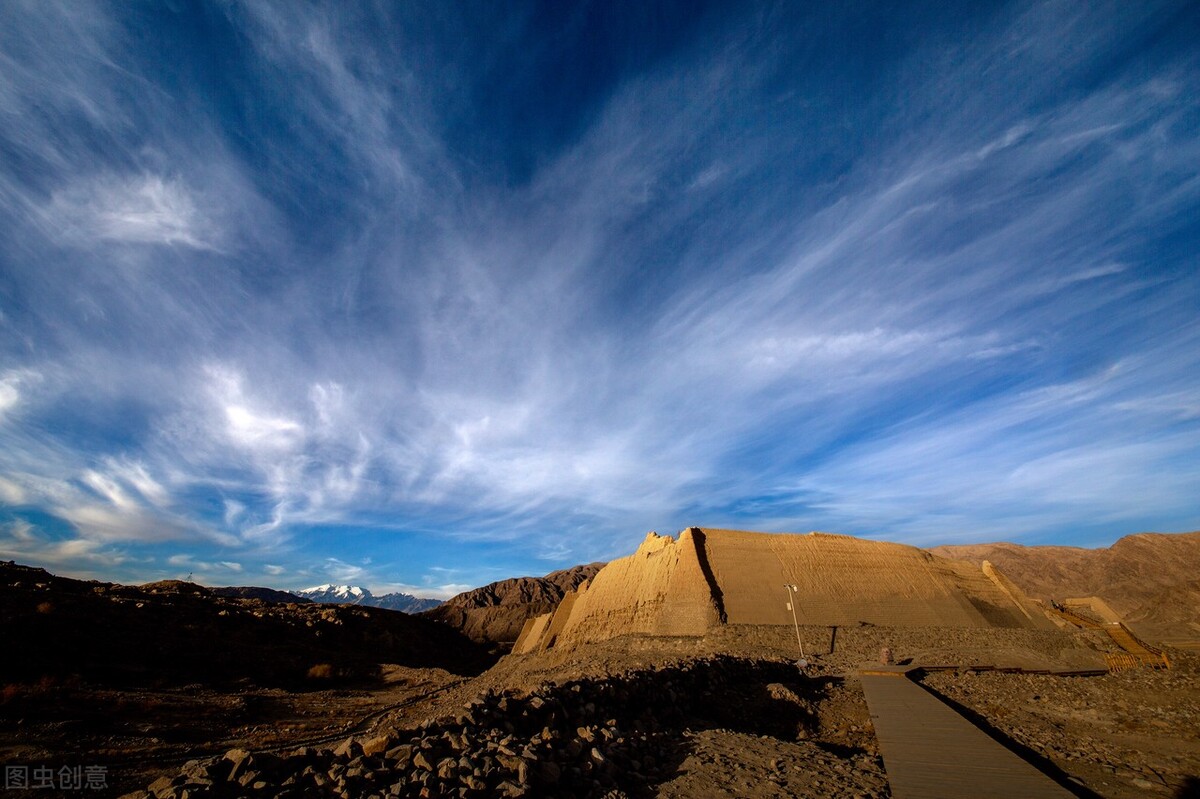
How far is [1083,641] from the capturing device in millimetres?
29359

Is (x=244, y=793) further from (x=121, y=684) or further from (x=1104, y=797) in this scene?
(x=121, y=684)

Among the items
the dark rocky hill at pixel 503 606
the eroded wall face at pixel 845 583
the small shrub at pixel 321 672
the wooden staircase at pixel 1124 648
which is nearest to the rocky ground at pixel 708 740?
the wooden staircase at pixel 1124 648

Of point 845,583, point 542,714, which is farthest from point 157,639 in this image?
point 845,583

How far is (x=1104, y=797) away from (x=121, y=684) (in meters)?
28.9

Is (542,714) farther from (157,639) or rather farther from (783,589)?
(783,589)

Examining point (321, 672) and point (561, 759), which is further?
point (321, 672)

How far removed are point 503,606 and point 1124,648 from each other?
92.0 metres

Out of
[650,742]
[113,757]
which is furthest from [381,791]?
[113,757]

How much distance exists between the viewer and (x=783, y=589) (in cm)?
3431

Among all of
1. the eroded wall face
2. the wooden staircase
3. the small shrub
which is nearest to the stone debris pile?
the wooden staircase

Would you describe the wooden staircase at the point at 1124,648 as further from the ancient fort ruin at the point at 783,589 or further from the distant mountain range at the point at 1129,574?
the distant mountain range at the point at 1129,574

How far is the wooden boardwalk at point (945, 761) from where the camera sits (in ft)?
18.7

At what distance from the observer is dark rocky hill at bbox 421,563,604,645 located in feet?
289

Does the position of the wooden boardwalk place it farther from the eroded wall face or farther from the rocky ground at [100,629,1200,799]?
the eroded wall face
